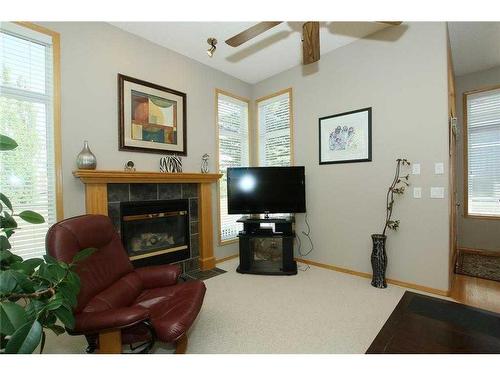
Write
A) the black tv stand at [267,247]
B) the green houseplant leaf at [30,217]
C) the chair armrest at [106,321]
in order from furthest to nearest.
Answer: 1. the black tv stand at [267,247]
2. the chair armrest at [106,321]
3. the green houseplant leaf at [30,217]

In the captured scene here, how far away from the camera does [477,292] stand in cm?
261

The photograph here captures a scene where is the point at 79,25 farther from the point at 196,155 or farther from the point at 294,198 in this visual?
the point at 294,198

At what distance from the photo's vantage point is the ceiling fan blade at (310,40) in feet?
6.57

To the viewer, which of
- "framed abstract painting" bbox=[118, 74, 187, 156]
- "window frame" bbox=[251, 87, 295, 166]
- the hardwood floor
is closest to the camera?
the hardwood floor

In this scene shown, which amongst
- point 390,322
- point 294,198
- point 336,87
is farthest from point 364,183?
point 390,322

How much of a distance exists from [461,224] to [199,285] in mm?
4527

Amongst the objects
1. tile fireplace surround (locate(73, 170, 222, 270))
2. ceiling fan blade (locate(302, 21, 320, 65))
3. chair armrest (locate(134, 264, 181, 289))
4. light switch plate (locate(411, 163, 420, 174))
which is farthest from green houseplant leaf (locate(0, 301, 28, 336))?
light switch plate (locate(411, 163, 420, 174))

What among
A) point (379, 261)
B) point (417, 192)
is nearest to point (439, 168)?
point (417, 192)

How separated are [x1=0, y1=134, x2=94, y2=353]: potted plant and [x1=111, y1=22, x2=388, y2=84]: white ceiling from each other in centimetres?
244

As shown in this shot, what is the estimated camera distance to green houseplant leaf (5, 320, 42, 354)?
0.88 meters

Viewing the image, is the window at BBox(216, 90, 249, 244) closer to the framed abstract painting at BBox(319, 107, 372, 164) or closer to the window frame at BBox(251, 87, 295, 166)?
Answer: the window frame at BBox(251, 87, 295, 166)

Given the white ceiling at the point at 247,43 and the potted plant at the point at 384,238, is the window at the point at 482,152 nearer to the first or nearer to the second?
the potted plant at the point at 384,238

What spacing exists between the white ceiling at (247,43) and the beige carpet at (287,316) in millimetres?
2925

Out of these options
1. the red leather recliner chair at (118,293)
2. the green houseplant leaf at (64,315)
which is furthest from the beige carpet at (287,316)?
the green houseplant leaf at (64,315)
